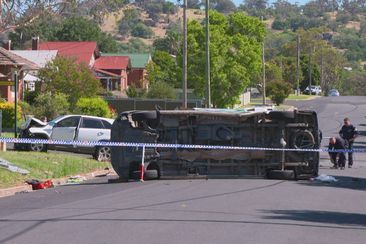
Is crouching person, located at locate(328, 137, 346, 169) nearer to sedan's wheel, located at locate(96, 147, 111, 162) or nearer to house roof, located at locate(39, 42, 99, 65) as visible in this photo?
sedan's wheel, located at locate(96, 147, 111, 162)

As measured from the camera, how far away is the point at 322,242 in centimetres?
1052

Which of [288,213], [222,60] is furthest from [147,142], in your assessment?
[222,60]

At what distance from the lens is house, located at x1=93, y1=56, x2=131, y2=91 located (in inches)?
3177

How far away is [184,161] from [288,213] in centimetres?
734

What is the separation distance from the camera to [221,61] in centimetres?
6088

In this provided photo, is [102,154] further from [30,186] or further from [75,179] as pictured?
[30,186]

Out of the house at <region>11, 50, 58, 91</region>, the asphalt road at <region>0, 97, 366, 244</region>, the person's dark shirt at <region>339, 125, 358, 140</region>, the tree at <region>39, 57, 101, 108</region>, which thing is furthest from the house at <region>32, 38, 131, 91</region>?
the asphalt road at <region>0, 97, 366, 244</region>

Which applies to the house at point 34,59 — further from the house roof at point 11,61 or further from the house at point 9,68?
the house roof at point 11,61

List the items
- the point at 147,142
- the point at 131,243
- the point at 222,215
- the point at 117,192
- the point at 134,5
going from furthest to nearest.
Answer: the point at 134,5
the point at 147,142
the point at 117,192
the point at 222,215
the point at 131,243

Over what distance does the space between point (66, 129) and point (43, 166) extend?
6198 millimetres

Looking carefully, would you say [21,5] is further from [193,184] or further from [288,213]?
[288,213]

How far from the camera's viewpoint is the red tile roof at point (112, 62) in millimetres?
82731

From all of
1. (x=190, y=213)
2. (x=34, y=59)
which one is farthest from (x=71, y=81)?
(x=190, y=213)

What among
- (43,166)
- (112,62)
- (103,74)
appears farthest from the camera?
(112,62)
